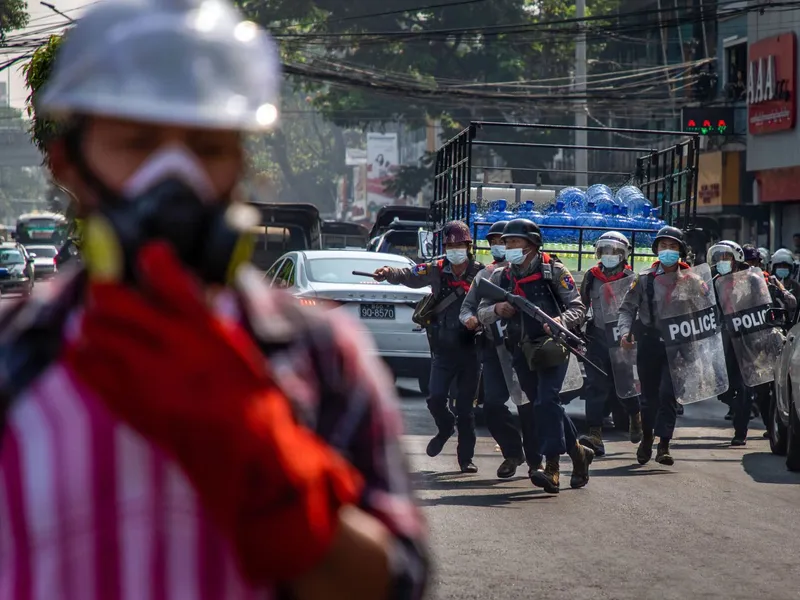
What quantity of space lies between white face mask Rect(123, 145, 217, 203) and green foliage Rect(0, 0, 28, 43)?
99.1 feet

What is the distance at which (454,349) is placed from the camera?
35.5ft

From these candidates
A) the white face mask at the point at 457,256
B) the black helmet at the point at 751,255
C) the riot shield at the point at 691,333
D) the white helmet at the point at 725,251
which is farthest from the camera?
the black helmet at the point at 751,255

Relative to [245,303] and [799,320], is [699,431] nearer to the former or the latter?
[799,320]

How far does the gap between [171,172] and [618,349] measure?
11.4 m

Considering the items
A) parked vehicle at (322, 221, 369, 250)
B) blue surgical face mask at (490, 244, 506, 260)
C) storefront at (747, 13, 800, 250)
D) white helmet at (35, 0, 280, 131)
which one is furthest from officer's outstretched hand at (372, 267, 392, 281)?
parked vehicle at (322, 221, 369, 250)

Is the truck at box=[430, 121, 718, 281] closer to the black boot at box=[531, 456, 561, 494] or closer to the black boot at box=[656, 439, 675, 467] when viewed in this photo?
the black boot at box=[656, 439, 675, 467]

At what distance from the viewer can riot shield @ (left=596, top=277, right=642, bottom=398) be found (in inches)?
496

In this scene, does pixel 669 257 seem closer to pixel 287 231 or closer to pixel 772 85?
pixel 287 231

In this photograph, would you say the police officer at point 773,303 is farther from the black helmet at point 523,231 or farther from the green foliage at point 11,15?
the green foliage at point 11,15

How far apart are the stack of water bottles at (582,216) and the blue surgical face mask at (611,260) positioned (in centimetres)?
187

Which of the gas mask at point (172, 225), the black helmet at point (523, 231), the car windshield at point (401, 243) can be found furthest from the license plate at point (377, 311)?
the gas mask at point (172, 225)

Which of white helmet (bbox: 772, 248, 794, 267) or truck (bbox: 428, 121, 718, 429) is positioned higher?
truck (bbox: 428, 121, 718, 429)

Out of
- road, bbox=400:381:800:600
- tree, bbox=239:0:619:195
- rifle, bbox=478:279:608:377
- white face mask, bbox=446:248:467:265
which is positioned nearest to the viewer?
road, bbox=400:381:800:600

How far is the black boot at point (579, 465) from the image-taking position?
32.1 feet
